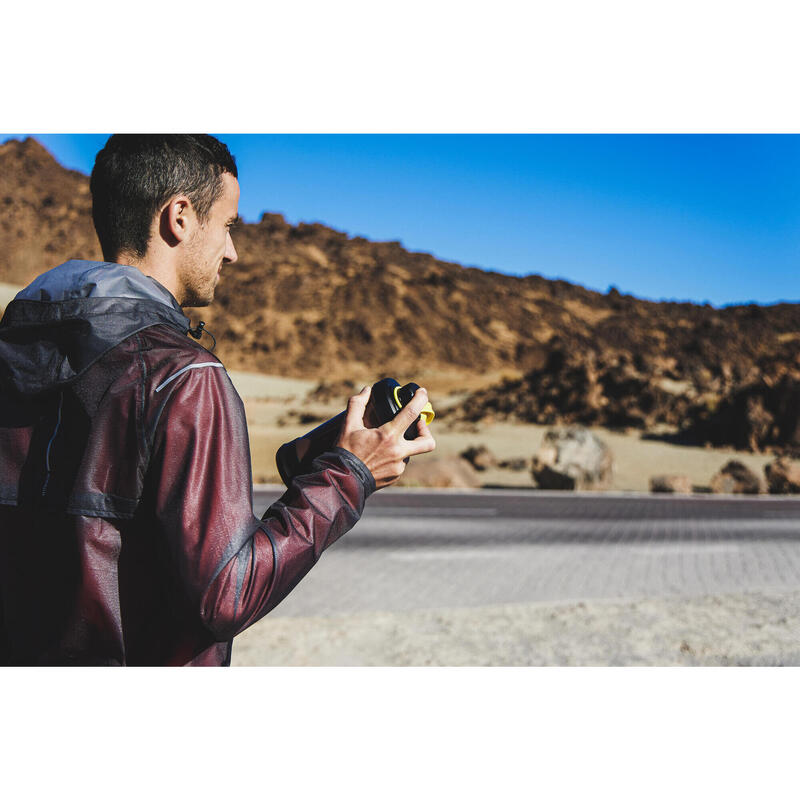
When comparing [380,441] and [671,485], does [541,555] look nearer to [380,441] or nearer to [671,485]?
[380,441]

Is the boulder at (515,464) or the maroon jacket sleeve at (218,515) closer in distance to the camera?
the maroon jacket sleeve at (218,515)

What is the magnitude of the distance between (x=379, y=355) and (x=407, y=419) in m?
66.6

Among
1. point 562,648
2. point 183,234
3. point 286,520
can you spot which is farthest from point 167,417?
point 562,648

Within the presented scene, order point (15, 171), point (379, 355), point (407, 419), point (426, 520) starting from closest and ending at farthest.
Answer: point (407, 419), point (426, 520), point (379, 355), point (15, 171)

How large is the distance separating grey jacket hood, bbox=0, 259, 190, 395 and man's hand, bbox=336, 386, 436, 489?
1.00ft

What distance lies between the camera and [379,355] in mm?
67875

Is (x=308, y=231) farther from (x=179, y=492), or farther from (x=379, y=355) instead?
(x=179, y=492)

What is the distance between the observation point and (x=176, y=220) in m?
1.38

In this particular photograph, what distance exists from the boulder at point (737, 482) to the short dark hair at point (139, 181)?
57.2 feet

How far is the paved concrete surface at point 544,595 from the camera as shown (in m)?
5.20

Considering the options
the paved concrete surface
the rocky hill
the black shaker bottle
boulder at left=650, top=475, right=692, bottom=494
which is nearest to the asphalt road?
the paved concrete surface

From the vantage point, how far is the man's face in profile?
1.41 m

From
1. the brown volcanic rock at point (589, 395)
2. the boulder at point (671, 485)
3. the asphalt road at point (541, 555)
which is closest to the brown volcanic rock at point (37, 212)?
the brown volcanic rock at point (589, 395)

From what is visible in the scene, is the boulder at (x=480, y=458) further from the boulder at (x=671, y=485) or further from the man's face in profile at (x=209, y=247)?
the man's face in profile at (x=209, y=247)
